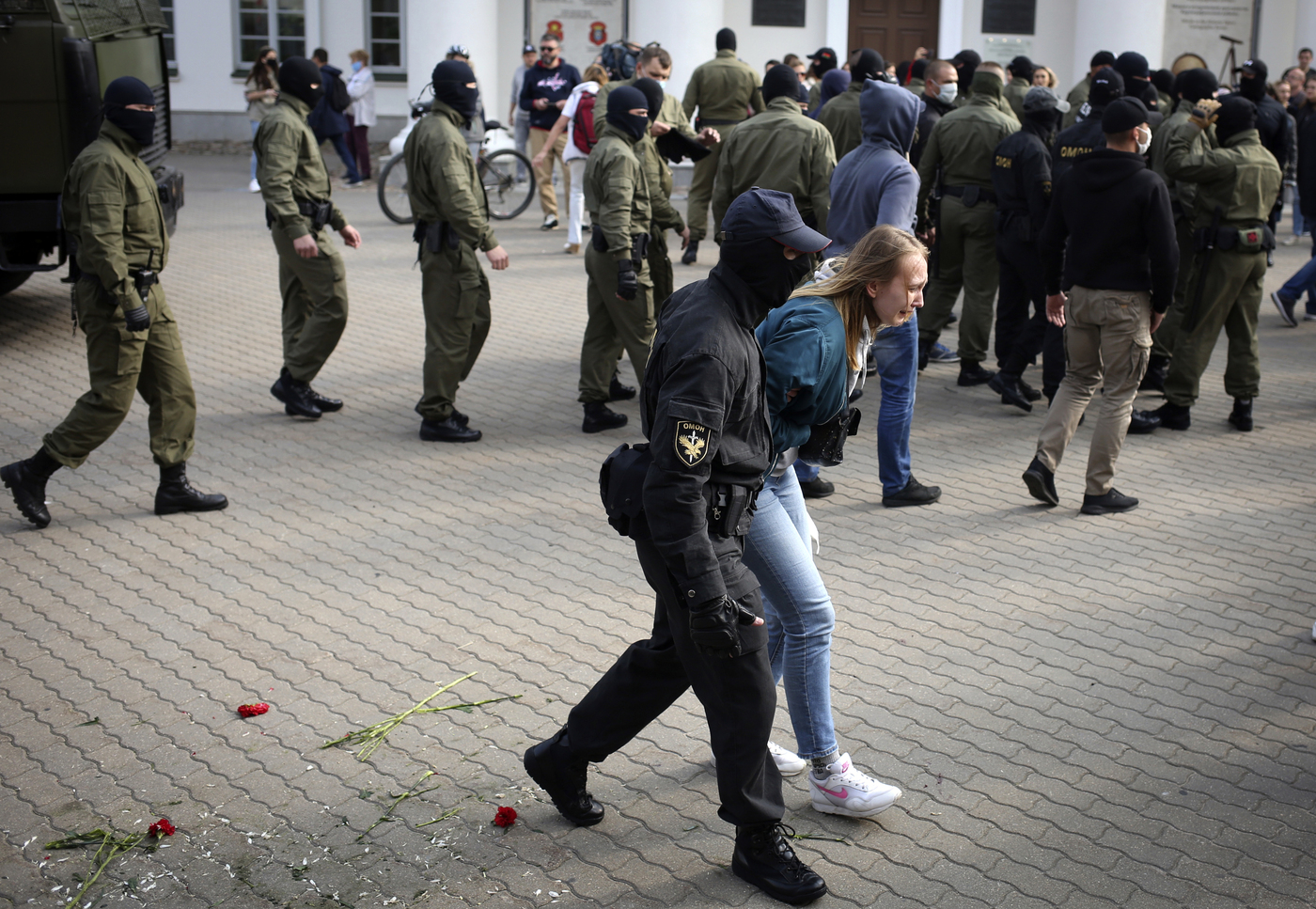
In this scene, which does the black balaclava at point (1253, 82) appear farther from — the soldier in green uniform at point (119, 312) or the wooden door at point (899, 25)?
the wooden door at point (899, 25)

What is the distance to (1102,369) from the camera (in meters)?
6.27

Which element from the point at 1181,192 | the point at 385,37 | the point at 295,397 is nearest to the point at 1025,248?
the point at 1181,192

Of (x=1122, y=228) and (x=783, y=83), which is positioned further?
(x=783, y=83)

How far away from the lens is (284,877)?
342cm

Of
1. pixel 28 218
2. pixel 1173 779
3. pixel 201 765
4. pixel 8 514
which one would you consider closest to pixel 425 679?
pixel 201 765

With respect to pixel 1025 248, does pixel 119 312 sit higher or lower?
lower

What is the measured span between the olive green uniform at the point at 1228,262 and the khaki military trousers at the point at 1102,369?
1543 millimetres

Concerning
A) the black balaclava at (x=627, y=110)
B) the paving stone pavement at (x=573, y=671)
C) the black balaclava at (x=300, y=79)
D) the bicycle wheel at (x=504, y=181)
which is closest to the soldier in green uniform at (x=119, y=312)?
the paving stone pavement at (x=573, y=671)

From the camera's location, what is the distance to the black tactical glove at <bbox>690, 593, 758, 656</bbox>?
2988mm

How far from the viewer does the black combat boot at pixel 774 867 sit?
3291 millimetres

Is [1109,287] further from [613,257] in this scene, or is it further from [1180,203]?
[613,257]

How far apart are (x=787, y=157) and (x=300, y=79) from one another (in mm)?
2959

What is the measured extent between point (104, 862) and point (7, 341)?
734 centimetres

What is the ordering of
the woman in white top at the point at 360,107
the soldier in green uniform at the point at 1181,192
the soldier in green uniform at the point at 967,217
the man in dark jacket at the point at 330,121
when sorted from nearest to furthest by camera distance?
the soldier in green uniform at the point at 1181,192
the soldier in green uniform at the point at 967,217
the man in dark jacket at the point at 330,121
the woman in white top at the point at 360,107
